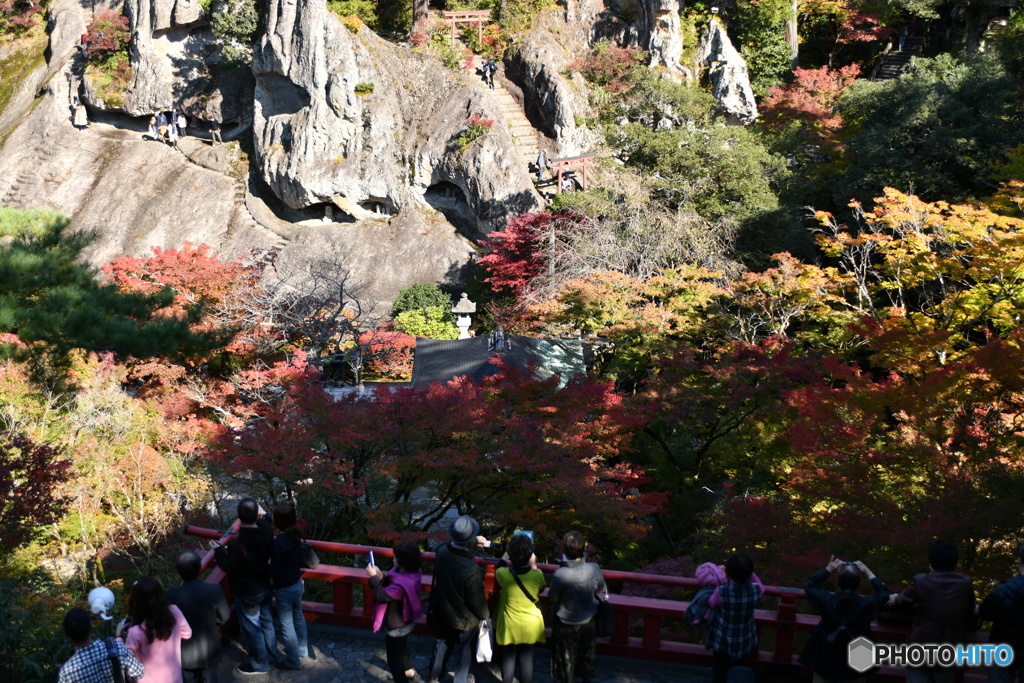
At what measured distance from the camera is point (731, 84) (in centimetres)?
2466

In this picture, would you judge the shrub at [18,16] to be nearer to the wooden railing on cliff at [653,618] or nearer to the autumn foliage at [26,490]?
the autumn foliage at [26,490]

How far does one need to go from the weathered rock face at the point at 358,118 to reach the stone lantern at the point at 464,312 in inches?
182

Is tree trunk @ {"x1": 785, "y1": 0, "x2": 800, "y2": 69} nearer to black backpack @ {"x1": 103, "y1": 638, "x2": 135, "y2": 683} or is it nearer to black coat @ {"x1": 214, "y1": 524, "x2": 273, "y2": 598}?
black coat @ {"x1": 214, "y1": 524, "x2": 273, "y2": 598}

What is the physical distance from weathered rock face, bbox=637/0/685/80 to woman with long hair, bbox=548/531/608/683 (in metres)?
23.3

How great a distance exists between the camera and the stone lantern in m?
19.7

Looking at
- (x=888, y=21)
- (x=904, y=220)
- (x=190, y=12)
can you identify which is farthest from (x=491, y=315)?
(x=190, y=12)

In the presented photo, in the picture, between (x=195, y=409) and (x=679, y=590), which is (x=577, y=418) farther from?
(x=195, y=409)

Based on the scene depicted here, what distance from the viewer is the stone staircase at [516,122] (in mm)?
24656

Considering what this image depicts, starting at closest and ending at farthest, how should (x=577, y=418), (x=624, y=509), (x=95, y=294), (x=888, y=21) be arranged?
(x=624, y=509)
(x=577, y=418)
(x=95, y=294)
(x=888, y=21)

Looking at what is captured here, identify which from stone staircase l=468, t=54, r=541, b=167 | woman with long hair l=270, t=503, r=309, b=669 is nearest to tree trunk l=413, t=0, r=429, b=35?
stone staircase l=468, t=54, r=541, b=167

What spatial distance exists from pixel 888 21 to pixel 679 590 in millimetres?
23392

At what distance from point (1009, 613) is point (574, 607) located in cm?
247

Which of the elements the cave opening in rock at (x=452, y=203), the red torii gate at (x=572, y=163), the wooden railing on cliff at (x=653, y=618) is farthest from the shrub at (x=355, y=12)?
the wooden railing on cliff at (x=653, y=618)

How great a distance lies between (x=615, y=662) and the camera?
222 inches
